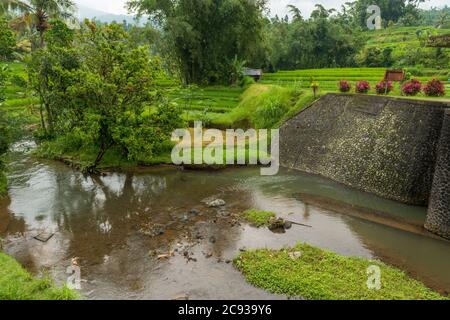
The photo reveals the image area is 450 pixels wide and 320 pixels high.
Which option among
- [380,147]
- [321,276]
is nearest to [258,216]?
[321,276]

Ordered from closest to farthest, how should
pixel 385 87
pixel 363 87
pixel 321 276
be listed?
1. pixel 321 276
2. pixel 385 87
3. pixel 363 87

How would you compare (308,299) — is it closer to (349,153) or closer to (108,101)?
(349,153)

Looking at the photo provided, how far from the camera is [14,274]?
9086 mm

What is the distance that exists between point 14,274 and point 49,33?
1324 cm

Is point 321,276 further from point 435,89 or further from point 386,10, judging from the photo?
point 386,10

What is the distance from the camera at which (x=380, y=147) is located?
15.5m

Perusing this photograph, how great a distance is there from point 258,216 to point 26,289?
745 centimetres

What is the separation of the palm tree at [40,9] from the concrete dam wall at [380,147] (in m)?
14.8

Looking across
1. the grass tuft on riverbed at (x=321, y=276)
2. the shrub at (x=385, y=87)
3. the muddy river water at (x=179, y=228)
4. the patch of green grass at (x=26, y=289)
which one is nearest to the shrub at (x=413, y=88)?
the shrub at (x=385, y=87)

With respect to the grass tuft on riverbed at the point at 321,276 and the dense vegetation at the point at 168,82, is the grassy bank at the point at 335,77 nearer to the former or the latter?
the dense vegetation at the point at 168,82

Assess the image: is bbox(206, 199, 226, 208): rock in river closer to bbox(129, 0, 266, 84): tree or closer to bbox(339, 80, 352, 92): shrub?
bbox(339, 80, 352, 92): shrub

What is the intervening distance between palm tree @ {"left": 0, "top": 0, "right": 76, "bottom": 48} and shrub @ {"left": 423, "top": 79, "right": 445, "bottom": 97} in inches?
766

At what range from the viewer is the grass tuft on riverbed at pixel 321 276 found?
352 inches
